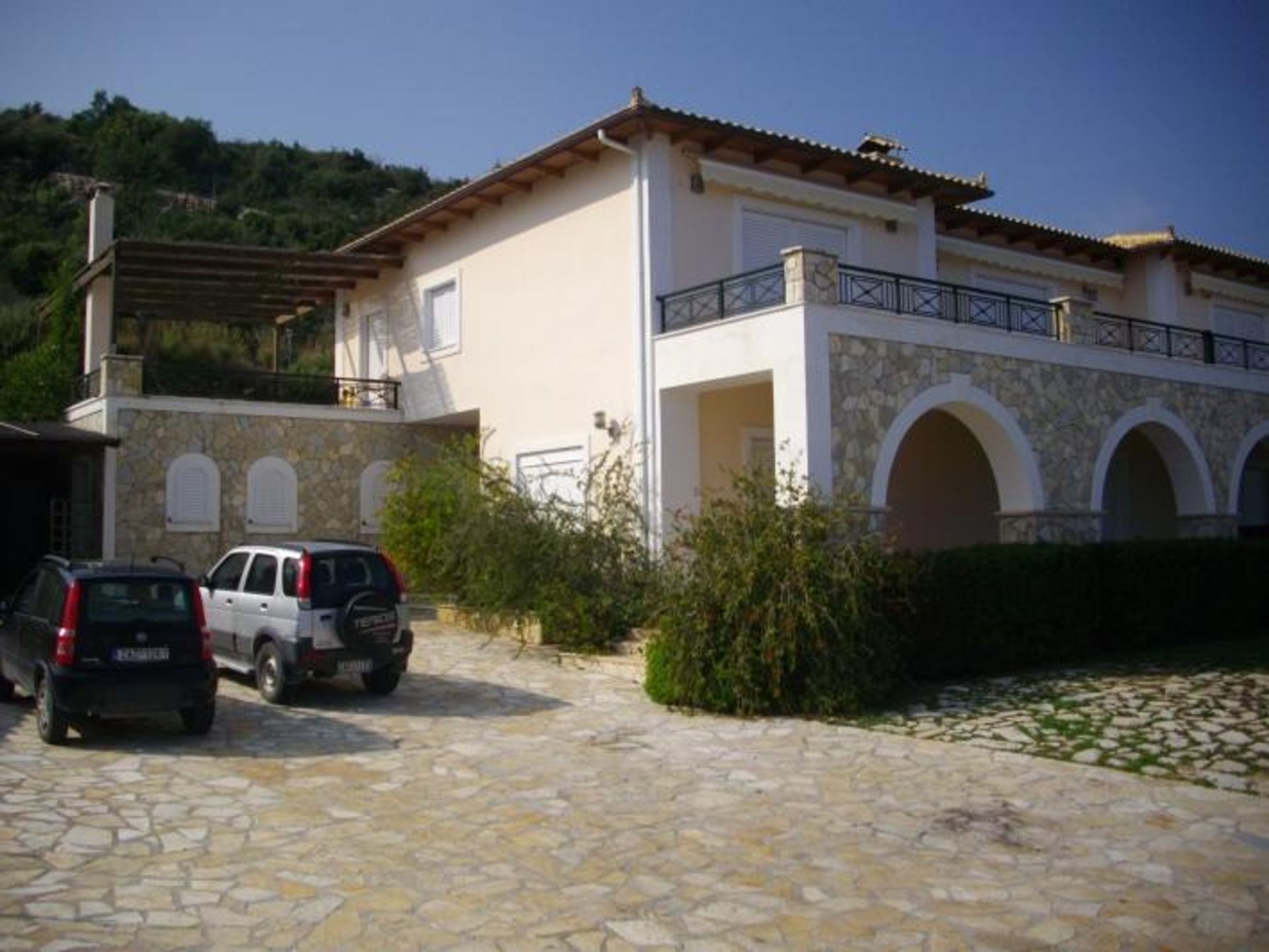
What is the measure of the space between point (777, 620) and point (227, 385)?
1571cm

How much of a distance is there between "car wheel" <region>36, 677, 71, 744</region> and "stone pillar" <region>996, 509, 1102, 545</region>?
12.4 m

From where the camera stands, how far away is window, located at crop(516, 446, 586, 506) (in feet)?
59.1

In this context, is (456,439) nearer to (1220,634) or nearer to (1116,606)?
(1116,606)

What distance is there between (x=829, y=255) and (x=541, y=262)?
640cm

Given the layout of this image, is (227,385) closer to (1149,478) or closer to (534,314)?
(534,314)

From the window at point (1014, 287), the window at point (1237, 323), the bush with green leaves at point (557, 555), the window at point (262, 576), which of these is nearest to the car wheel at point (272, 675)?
the window at point (262, 576)

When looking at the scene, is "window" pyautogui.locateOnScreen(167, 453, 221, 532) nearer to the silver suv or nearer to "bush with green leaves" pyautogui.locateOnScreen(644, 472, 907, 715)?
Result: the silver suv

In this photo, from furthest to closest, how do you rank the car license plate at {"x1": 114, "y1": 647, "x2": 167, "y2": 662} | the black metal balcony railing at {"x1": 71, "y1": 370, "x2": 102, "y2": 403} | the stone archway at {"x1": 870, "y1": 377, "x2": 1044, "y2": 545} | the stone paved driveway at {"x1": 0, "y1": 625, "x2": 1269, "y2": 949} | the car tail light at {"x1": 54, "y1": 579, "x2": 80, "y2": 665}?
the black metal balcony railing at {"x1": 71, "y1": 370, "x2": 102, "y2": 403} → the stone archway at {"x1": 870, "y1": 377, "x2": 1044, "y2": 545} → the car license plate at {"x1": 114, "y1": 647, "x2": 167, "y2": 662} → the car tail light at {"x1": 54, "y1": 579, "x2": 80, "y2": 665} → the stone paved driveway at {"x1": 0, "y1": 625, "x2": 1269, "y2": 949}

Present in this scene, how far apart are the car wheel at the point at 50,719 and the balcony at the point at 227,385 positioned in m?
11.1

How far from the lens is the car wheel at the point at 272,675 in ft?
38.3

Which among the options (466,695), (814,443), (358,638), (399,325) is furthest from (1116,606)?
(399,325)

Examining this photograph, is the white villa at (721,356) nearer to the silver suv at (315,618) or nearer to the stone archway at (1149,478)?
the stone archway at (1149,478)

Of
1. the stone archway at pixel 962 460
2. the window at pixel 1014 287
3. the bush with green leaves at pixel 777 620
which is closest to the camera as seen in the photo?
the bush with green leaves at pixel 777 620

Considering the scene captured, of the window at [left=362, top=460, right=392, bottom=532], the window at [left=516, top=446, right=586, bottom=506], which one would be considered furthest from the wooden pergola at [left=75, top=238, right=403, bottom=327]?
the window at [left=516, top=446, right=586, bottom=506]
